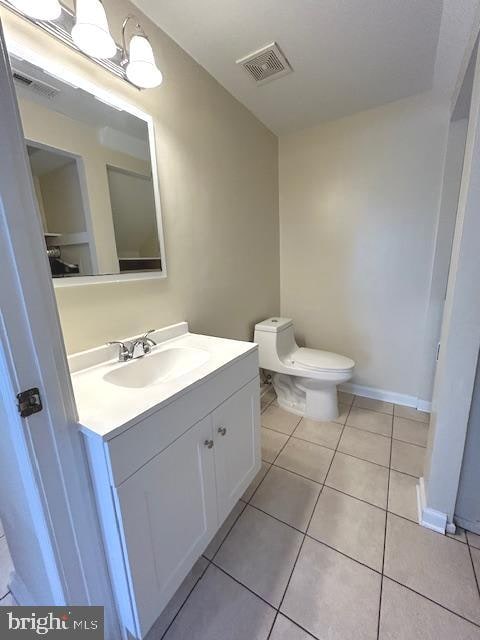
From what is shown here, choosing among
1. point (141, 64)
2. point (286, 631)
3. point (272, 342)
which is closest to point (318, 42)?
point (141, 64)

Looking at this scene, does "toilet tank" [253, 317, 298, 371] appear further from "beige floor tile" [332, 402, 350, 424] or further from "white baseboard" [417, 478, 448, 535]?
"white baseboard" [417, 478, 448, 535]

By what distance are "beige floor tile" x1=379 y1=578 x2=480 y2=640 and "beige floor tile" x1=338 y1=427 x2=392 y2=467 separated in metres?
0.68

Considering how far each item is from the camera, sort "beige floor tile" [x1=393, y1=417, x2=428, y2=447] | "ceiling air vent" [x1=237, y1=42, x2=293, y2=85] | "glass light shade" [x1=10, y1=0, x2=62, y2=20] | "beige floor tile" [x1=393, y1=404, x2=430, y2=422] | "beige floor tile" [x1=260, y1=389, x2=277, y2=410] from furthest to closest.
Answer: "beige floor tile" [x1=260, y1=389, x2=277, y2=410]
"beige floor tile" [x1=393, y1=404, x2=430, y2=422]
"beige floor tile" [x1=393, y1=417, x2=428, y2=447]
"ceiling air vent" [x1=237, y1=42, x2=293, y2=85]
"glass light shade" [x1=10, y1=0, x2=62, y2=20]

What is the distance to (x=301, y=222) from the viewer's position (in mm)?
2275

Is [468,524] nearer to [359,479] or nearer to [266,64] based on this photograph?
[359,479]

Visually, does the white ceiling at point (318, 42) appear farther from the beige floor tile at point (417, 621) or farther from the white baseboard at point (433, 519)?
the beige floor tile at point (417, 621)

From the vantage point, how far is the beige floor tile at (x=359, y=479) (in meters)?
1.35

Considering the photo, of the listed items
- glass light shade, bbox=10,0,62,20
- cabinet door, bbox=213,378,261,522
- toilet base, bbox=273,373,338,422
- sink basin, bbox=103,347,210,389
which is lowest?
toilet base, bbox=273,373,338,422

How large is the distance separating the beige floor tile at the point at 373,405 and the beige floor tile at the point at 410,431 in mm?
122

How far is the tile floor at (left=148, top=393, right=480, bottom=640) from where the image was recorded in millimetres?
875

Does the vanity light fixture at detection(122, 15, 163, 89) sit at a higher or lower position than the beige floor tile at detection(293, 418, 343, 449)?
higher

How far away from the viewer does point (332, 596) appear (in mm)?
949

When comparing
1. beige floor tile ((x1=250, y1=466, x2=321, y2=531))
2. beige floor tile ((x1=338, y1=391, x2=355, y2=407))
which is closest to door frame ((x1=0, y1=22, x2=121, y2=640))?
beige floor tile ((x1=250, y1=466, x2=321, y2=531))

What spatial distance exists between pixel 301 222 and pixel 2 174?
2096 millimetres
